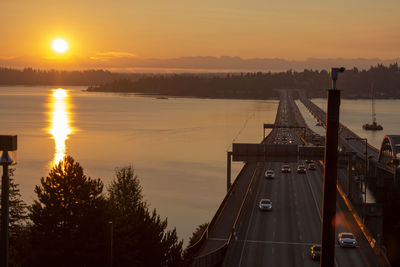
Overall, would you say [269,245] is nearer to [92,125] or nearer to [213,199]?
[213,199]

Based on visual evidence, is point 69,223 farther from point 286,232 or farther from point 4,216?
point 286,232

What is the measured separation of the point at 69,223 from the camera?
2536 cm

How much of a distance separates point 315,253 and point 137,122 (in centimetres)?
15792

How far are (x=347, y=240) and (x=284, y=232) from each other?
5.24 meters

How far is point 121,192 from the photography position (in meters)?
46.1

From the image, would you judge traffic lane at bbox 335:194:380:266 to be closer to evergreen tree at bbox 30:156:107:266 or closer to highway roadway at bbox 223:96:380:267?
highway roadway at bbox 223:96:380:267

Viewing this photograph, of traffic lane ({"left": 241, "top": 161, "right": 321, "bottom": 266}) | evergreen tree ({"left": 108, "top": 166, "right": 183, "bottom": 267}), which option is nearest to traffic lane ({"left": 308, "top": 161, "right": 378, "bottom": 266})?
traffic lane ({"left": 241, "top": 161, "right": 321, "bottom": 266})

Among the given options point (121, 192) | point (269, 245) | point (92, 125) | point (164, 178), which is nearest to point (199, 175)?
point (164, 178)

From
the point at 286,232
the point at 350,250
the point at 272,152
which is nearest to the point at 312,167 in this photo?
the point at 272,152

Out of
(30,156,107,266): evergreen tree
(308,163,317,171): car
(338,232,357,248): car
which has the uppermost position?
(30,156,107,266): evergreen tree

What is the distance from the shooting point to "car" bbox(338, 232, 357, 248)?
3478 cm

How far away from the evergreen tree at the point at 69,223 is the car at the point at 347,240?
15.9m

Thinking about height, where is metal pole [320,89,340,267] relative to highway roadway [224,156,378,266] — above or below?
above

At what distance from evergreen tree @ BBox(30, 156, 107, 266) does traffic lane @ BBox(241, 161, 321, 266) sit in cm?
955
